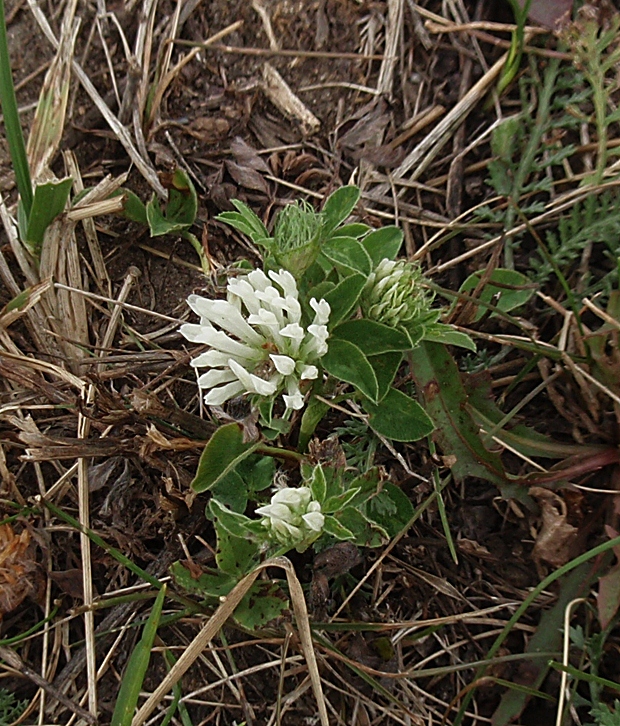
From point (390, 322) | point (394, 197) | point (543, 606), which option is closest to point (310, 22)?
point (394, 197)

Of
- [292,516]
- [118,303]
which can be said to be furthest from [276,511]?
[118,303]

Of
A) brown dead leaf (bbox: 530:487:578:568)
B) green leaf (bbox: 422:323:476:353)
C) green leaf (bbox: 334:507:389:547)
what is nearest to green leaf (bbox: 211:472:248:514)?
green leaf (bbox: 334:507:389:547)

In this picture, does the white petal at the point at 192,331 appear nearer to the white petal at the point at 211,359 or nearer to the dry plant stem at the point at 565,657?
the white petal at the point at 211,359

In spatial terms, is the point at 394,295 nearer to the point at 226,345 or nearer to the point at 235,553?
the point at 226,345

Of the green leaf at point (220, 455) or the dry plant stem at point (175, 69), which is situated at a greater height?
the dry plant stem at point (175, 69)

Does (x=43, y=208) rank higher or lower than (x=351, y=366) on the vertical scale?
higher

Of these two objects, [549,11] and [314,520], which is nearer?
Answer: [314,520]

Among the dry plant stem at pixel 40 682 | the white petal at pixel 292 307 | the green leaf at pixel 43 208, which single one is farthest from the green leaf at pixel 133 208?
the dry plant stem at pixel 40 682

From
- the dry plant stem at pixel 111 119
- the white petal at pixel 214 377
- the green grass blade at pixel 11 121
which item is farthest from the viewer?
the dry plant stem at pixel 111 119
